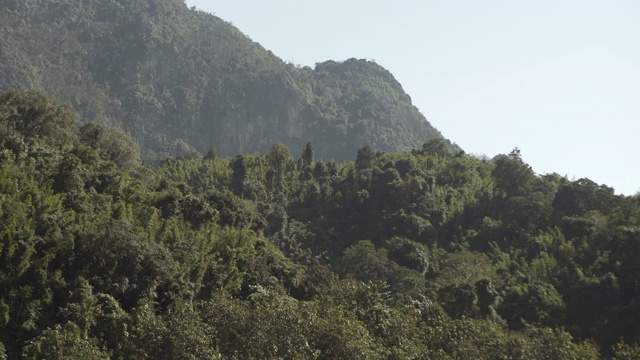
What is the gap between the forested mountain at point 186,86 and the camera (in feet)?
421

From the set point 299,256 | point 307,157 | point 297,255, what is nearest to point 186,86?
point 307,157

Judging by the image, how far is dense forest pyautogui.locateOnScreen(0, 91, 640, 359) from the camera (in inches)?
949

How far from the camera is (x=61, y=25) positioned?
450 ft

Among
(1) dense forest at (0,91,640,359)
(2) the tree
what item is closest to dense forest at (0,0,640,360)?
(1) dense forest at (0,91,640,359)

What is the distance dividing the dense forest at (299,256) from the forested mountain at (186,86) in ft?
215

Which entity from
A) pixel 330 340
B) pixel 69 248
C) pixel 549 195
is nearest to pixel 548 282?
pixel 549 195

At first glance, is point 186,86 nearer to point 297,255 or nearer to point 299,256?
point 297,255

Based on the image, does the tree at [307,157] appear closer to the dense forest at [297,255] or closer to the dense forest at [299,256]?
the dense forest at [299,256]

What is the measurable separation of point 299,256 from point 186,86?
97442 mm

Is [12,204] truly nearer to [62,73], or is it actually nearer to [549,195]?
[549,195]

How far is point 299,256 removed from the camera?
53812mm

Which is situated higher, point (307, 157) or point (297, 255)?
point (307, 157)

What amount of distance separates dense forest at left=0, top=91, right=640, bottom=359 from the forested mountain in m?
65.6

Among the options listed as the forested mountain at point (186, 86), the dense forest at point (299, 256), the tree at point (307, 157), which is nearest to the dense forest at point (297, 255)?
the dense forest at point (299, 256)
